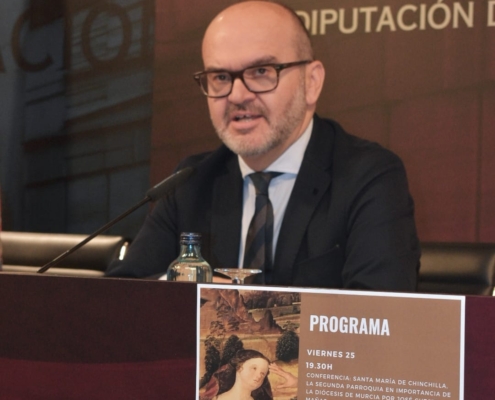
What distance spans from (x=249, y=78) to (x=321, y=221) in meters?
0.41

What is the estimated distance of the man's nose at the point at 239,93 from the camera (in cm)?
177

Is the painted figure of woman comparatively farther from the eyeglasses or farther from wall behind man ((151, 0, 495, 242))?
wall behind man ((151, 0, 495, 242))

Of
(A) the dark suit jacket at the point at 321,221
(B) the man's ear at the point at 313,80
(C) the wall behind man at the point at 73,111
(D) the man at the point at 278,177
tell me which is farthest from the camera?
(C) the wall behind man at the point at 73,111

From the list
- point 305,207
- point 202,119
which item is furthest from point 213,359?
point 202,119

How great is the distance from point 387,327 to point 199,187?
4.16 ft

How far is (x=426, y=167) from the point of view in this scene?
2.39 meters

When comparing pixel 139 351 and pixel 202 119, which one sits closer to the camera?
pixel 139 351

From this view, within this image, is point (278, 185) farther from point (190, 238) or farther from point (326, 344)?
point (326, 344)

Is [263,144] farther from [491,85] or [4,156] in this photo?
[4,156]

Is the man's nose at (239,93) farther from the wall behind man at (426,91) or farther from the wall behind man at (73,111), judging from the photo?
the wall behind man at (73,111)

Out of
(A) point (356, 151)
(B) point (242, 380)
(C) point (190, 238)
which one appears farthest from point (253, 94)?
(B) point (242, 380)

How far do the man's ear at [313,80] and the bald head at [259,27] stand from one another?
7 cm

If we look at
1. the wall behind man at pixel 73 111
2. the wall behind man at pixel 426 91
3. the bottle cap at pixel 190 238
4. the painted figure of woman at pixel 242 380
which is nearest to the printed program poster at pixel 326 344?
the painted figure of woman at pixel 242 380

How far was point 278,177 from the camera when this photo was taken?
1.82m
